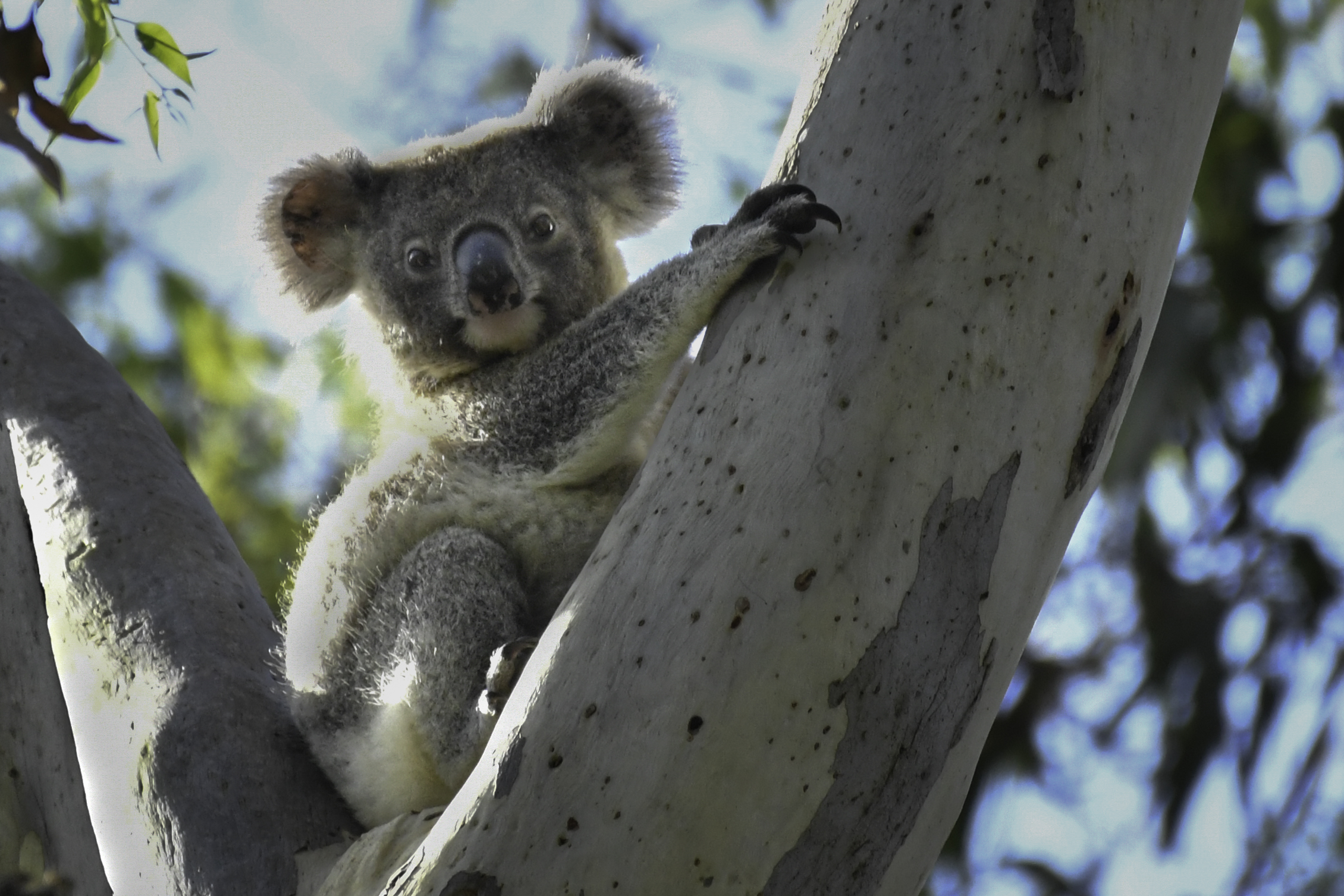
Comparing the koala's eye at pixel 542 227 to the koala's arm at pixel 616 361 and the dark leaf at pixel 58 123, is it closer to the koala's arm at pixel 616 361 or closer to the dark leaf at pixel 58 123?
the koala's arm at pixel 616 361

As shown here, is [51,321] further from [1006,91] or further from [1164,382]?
[1164,382]

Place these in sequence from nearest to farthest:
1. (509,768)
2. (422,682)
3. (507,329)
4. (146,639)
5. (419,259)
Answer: (509,768) → (422,682) → (146,639) → (507,329) → (419,259)

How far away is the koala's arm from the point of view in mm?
2146

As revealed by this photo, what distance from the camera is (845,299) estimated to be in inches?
75.1

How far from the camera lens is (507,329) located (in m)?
2.98

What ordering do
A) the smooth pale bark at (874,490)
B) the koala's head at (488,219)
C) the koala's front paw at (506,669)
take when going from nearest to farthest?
the smooth pale bark at (874,490) < the koala's front paw at (506,669) < the koala's head at (488,219)

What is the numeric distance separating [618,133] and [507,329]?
0.64 metres

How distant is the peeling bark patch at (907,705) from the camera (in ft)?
5.81

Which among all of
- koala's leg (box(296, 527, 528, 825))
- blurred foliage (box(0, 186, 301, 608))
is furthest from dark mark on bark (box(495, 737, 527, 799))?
blurred foliage (box(0, 186, 301, 608))

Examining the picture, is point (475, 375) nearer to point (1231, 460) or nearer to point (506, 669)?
point (506, 669)

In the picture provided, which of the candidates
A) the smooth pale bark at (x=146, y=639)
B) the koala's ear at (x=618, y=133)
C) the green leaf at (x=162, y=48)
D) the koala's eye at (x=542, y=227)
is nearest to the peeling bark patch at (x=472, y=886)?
the smooth pale bark at (x=146, y=639)

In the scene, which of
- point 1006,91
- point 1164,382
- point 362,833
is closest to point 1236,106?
point 1164,382

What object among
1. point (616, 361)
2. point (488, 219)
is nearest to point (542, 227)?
point (488, 219)

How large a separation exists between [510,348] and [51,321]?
3.36 feet
